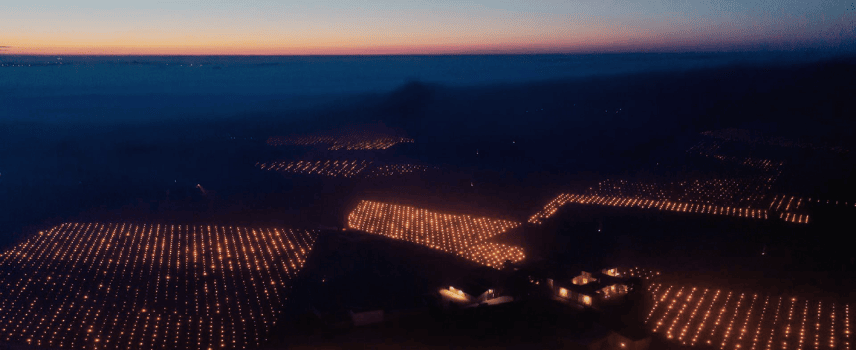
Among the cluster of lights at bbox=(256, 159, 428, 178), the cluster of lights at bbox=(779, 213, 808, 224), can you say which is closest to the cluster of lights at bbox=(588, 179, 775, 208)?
the cluster of lights at bbox=(779, 213, 808, 224)

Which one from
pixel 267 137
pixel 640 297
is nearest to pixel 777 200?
pixel 640 297

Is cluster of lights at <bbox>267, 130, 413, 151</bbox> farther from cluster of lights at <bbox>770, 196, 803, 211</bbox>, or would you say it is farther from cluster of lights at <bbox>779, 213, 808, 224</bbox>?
cluster of lights at <bbox>779, 213, 808, 224</bbox>

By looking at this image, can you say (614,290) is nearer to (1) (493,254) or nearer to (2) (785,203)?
(1) (493,254)

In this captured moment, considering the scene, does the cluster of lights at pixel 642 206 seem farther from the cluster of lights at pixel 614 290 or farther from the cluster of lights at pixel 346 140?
the cluster of lights at pixel 346 140

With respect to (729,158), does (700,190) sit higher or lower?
higher

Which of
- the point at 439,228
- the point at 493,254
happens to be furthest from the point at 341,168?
the point at 493,254

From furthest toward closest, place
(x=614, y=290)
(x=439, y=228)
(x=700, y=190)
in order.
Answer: (x=700, y=190), (x=439, y=228), (x=614, y=290)

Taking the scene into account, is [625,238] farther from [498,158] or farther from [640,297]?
[498,158]
